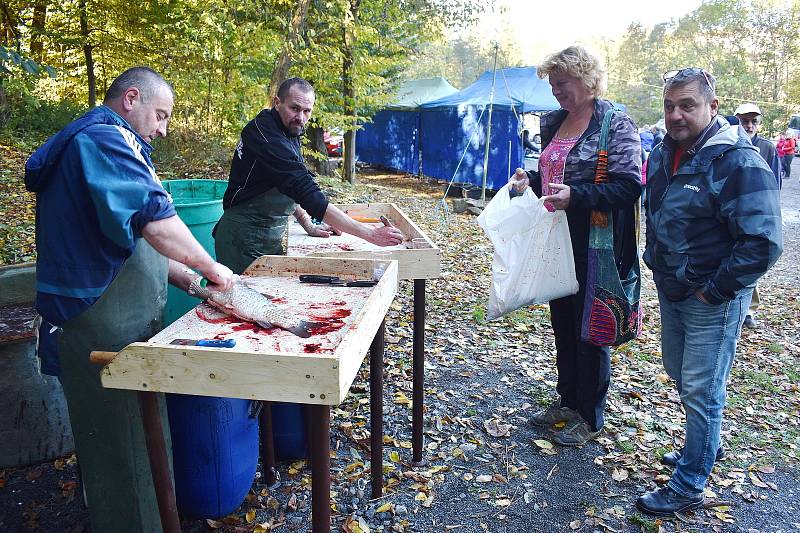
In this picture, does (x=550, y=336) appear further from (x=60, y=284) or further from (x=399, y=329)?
(x=60, y=284)

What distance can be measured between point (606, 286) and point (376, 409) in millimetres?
1327

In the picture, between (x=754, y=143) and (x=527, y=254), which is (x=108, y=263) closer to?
(x=527, y=254)

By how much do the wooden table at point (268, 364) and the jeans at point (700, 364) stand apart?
1368mm

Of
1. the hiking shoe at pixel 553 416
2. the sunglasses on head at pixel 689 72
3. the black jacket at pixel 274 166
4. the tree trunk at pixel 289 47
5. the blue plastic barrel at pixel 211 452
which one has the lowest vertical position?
the hiking shoe at pixel 553 416

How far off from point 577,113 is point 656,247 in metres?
0.92

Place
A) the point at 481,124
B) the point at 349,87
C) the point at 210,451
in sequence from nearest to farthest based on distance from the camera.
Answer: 1. the point at 210,451
2. the point at 349,87
3. the point at 481,124

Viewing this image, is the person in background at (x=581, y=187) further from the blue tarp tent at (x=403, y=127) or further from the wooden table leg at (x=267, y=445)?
the blue tarp tent at (x=403, y=127)

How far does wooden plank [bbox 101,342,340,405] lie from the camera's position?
164 centimetres

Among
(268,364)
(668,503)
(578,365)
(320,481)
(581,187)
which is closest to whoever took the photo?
(268,364)

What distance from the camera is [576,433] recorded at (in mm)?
3416

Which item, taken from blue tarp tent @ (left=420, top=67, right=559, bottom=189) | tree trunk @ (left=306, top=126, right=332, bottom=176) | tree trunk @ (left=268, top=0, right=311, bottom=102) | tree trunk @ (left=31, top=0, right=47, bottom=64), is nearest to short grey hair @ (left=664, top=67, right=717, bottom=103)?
tree trunk @ (left=268, top=0, right=311, bottom=102)

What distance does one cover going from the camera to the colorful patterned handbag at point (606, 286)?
301cm

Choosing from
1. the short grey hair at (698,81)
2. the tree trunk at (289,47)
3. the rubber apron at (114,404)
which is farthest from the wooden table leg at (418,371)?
the tree trunk at (289,47)

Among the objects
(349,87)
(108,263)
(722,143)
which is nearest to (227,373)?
Result: (108,263)
